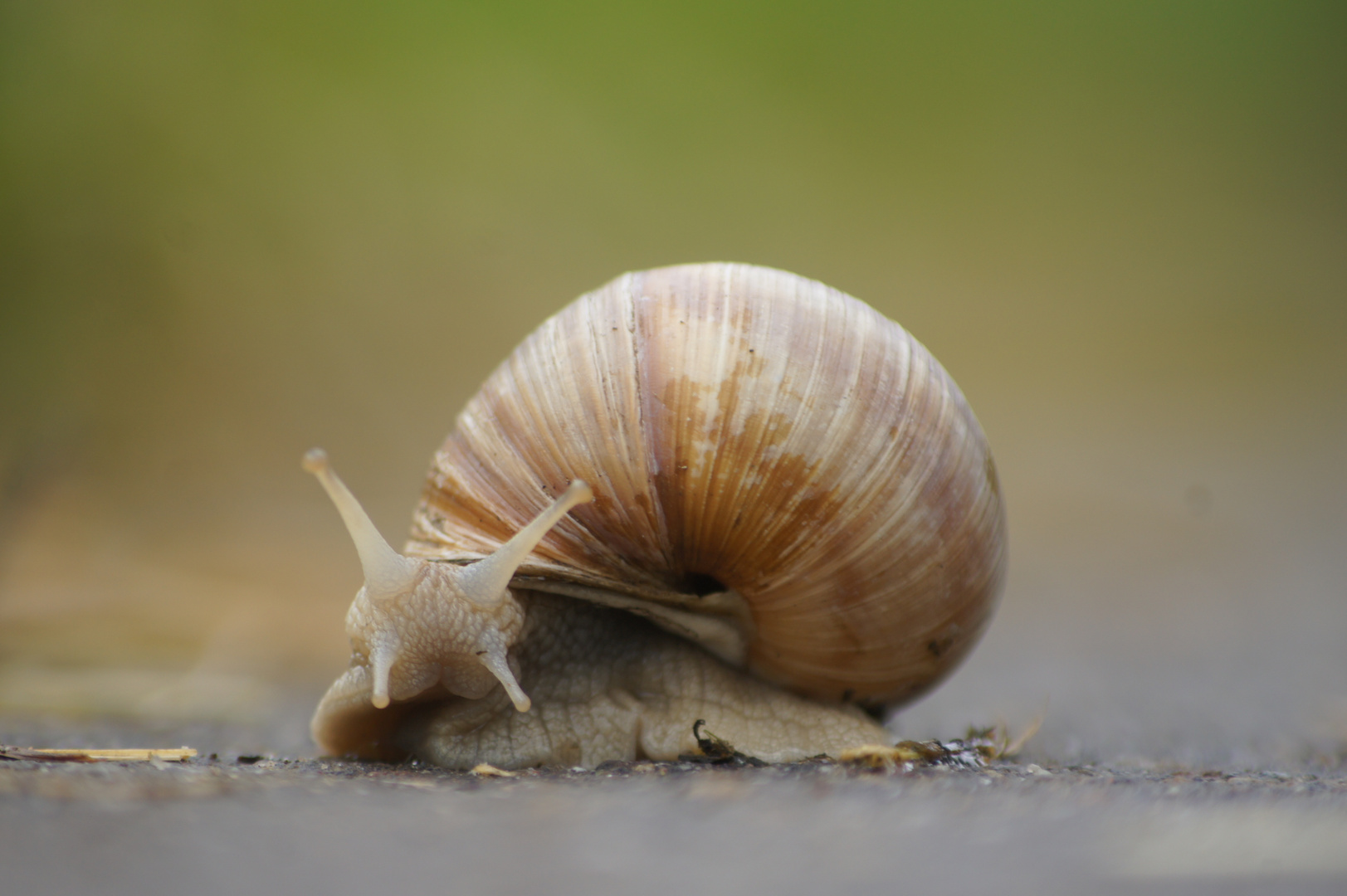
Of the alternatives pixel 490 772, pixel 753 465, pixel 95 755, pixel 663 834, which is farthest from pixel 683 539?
pixel 95 755

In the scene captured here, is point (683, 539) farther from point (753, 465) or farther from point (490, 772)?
point (490, 772)

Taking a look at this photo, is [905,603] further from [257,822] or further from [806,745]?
[257,822]

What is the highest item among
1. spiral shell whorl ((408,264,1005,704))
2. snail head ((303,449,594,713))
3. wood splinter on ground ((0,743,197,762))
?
spiral shell whorl ((408,264,1005,704))

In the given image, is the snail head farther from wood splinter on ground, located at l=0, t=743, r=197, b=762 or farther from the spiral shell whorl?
wood splinter on ground, located at l=0, t=743, r=197, b=762

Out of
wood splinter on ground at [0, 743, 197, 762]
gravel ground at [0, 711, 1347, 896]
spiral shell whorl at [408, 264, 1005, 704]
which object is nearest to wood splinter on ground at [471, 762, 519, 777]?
gravel ground at [0, 711, 1347, 896]

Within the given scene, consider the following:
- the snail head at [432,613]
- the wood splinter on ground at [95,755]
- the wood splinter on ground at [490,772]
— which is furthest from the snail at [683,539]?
the wood splinter on ground at [95,755]

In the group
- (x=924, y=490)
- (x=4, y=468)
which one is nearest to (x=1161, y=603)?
(x=924, y=490)

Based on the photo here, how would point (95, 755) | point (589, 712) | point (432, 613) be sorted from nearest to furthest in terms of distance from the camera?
1. point (95, 755)
2. point (432, 613)
3. point (589, 712)
